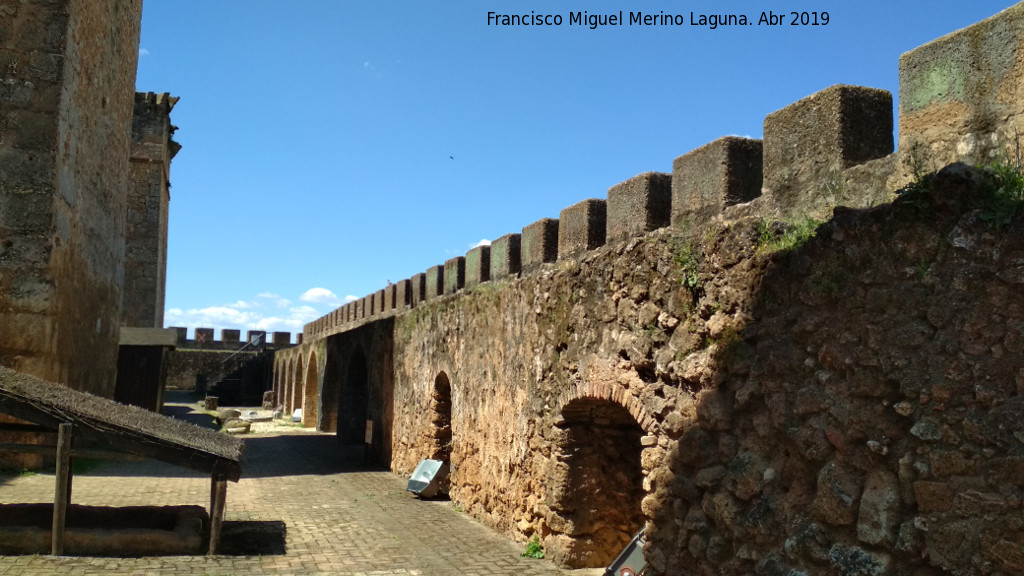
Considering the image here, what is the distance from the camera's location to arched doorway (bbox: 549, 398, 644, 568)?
6098mm

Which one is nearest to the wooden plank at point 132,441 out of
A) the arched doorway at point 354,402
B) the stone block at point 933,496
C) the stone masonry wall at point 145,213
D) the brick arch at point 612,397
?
the brick arch at point 612,397

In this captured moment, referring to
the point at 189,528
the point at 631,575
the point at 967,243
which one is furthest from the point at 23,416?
the point at 967,243

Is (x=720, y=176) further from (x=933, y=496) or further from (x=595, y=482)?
(x=595, y=482)

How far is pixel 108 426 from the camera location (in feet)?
19.7

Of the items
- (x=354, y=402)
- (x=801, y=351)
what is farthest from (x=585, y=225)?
(x=354, y=402)

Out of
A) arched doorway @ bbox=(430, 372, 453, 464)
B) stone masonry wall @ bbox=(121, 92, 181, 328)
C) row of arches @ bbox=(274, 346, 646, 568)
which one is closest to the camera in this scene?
row of arches @ bbox=(274, 346, 646, 568)

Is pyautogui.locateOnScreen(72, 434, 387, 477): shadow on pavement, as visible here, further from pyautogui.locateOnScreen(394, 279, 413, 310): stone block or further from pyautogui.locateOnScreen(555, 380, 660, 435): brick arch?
pyautogui.locateOnScreen(555, 380, 660, 435): brick arch

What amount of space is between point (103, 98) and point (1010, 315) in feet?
36.6

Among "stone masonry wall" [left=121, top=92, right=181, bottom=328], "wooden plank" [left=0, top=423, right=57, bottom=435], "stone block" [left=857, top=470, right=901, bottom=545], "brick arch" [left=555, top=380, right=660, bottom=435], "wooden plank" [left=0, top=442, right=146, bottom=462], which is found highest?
"stone masonry wall" [left=121, top=92, right=181, bottom=328]

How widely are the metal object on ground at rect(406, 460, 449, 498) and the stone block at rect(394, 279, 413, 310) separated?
3286 mm

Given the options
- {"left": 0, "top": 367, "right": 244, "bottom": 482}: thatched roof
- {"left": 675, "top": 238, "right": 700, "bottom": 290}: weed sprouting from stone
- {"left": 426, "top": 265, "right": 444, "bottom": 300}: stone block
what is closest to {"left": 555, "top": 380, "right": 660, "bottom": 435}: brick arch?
{"left": 675, "top": 238, "right": 700, "bottom": 290}: weed sprouting from stone

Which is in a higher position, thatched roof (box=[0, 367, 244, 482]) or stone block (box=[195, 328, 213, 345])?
stone block (box=[195, 328, 213, 345])

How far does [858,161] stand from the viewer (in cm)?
408

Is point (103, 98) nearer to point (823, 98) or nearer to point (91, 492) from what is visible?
point (91, 492)
